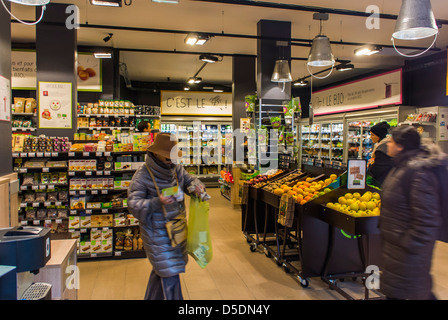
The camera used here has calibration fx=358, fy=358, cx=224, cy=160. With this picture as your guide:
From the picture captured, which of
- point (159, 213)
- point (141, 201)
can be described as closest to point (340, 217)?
point (159, 213)

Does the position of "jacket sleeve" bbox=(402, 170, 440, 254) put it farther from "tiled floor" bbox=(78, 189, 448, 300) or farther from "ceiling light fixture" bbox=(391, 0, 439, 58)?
"tiled floor" bbox=(78, 189, 448, 300)

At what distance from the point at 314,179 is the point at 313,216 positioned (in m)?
0.89

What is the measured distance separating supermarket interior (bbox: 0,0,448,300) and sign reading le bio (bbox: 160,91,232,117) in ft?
3.65

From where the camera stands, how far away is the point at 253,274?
4598 mm

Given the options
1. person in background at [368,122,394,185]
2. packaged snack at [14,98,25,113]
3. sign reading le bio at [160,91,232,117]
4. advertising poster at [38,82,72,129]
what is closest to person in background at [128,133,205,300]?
person in background at [368,122,394,185]

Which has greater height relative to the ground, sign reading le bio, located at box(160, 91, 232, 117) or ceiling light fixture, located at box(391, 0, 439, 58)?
sign reading le bio, located at box(160, 91, 232, 117)

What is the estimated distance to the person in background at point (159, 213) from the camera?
110 inches

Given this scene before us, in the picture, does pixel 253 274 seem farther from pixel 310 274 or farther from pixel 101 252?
pixel 101 252

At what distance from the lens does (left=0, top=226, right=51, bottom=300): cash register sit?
2068 mm

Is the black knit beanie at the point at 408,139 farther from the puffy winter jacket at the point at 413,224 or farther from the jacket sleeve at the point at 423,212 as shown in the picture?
the jacket sleeve at the point at 423,212

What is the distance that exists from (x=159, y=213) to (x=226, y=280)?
197 centimetres

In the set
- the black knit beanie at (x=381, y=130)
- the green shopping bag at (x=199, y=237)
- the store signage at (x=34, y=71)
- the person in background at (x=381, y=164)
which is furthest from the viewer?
the store signage at (x=34, y=71)

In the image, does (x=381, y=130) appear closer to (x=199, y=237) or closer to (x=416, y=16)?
(x=416, y=16)

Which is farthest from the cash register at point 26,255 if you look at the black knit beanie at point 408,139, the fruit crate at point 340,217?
the fruit crate at point 340,217
